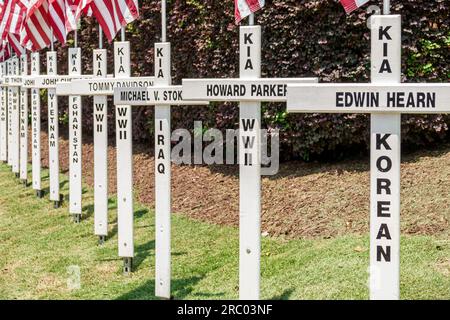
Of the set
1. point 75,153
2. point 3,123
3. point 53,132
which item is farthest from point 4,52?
point 75,153

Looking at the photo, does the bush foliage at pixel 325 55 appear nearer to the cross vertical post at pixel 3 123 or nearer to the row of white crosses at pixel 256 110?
the row of white crosses at pixel 256 110

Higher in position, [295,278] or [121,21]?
[121,21]

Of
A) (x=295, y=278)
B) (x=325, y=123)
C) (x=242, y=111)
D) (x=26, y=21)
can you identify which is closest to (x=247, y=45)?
(x=242, y=111)

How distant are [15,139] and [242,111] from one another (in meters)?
9.85

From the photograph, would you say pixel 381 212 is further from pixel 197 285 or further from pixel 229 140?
pixel 229 140

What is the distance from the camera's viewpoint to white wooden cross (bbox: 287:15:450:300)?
4.18 meters

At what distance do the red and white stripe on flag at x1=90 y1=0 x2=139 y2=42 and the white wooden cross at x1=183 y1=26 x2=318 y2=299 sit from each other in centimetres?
259

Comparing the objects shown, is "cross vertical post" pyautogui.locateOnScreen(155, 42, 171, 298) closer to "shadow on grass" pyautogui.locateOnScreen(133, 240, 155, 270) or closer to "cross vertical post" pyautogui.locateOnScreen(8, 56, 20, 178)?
"shadow on grass" pyautogui.locateOnScreen(133, 240, 155, 270)

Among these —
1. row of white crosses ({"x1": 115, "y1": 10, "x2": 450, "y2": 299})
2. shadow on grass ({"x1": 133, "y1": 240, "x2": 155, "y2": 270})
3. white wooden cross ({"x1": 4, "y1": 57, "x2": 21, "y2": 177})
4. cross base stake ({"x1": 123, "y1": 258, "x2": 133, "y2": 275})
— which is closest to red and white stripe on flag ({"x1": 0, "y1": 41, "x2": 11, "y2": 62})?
white wooden cross ({"x1": 4, "y1": 57, "x2": 21, "y2": 177})

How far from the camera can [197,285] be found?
6.53 metres

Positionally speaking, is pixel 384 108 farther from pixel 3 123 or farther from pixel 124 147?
pixel 3 123

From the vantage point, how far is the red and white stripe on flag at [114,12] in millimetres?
7516

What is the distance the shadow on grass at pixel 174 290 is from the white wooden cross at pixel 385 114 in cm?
215

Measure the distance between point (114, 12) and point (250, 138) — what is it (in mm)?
3116
